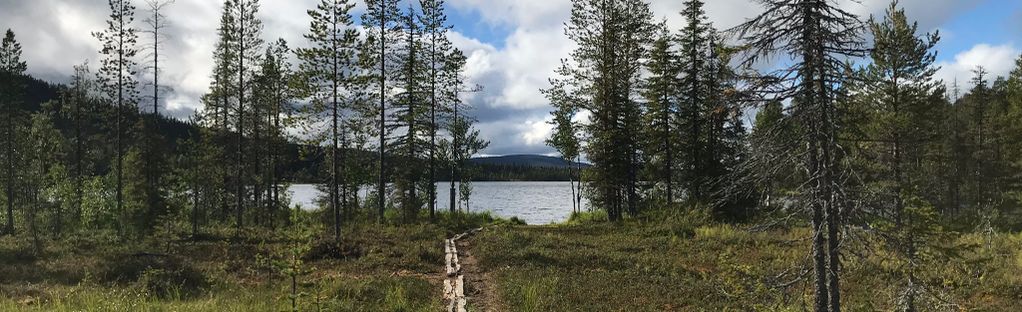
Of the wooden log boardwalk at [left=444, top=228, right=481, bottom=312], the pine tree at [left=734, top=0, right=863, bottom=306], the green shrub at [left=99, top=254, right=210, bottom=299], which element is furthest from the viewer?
the green shrub at [left=99, top=254, right=210, bottom=299]

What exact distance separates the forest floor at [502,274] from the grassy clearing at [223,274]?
0.06m

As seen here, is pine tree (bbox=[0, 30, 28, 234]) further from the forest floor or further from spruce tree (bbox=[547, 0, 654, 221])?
spruce tree (bbox=[547, 0, 654, 221])

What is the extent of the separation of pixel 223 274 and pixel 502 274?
827cm

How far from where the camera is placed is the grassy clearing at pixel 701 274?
33.4ft

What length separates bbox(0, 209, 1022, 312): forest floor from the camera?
9922 mm

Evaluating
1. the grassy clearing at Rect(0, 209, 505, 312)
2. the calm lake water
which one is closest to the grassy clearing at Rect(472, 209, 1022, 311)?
the grassy clearing at Rect(0, 209, 505, 312)

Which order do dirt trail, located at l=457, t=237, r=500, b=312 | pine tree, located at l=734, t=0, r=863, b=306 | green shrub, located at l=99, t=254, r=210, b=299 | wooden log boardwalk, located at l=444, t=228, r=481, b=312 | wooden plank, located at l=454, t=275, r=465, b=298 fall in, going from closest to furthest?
pine tree, located at l=734, t=0, r=863, b=306
wooden log boardwalk, located at l=444, t=228, r=481, b=312
dirt trail, located at l=457, t=237, r=500, b=312
wooden plank, located at l=454, t=275, r=465, b=298
green shrub, located at l=99, t=254, r=210, b=299

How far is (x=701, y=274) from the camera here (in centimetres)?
1532

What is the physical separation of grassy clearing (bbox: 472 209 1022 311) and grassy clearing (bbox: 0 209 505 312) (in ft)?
7.85

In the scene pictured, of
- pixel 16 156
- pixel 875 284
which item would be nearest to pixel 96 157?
pixel 16 156

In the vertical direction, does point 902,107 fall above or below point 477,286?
above

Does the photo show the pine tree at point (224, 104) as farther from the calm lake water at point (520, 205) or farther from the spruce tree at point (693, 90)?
the spruce tree at point (693, 90)

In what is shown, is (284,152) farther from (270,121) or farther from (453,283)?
(453,283)

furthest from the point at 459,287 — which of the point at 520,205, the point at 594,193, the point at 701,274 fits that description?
the point at 520,205
